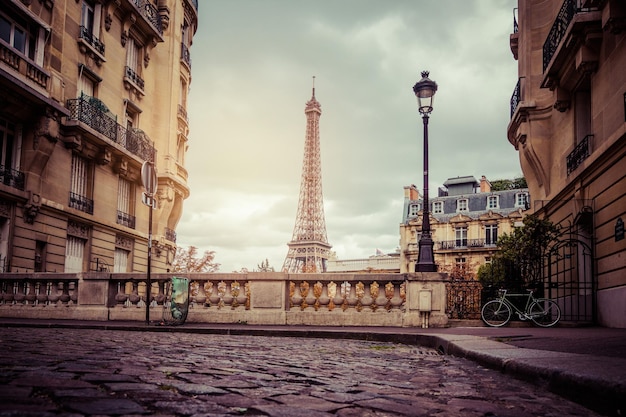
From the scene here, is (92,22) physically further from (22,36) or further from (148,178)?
(148,178)

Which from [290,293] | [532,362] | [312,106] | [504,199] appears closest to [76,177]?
[290,293]

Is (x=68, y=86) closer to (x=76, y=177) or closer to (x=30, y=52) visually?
(x=30, y=52)

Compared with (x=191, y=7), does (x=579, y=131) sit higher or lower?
lower

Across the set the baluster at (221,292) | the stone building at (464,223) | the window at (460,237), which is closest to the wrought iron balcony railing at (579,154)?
the baluster at (221,292)

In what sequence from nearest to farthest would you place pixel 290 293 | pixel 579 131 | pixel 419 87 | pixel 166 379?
pixel 166 379 < pixel 290 293 < pixel 419 87 < pixel 579 131

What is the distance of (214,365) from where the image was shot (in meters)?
5.16

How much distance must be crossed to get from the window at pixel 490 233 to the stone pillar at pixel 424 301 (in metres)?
48.0

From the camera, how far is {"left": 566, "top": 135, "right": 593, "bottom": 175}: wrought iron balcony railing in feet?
47.6

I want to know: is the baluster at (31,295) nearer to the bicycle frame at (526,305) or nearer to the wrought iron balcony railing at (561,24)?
the bicycle frame at (526,305)

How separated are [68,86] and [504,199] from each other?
48933mm

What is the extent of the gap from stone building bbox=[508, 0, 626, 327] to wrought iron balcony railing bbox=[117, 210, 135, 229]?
16.2m

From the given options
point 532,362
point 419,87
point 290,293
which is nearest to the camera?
point 532,362

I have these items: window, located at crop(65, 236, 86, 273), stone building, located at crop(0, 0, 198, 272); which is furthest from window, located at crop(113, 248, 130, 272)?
window, located at crop(65, 236, 86, 273)

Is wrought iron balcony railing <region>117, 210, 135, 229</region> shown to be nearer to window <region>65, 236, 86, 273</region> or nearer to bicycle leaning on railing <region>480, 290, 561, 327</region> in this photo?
window <region>65, 236, 86, 273</region>
